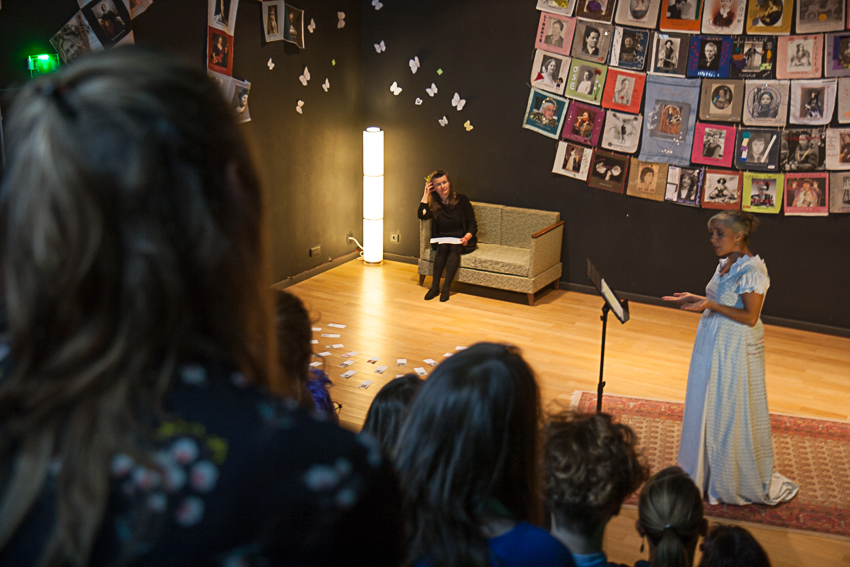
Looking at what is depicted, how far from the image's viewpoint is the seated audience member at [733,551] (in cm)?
203

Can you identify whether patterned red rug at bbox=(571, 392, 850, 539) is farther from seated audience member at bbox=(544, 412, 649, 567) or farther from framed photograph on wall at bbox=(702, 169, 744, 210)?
framed photograph on wall at bbox=(702, 169, 744, 210)

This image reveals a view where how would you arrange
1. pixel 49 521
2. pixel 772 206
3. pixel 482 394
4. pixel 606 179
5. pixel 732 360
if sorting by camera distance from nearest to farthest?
pixel 49 521
pixel 482 394
pixel 732 360
pixel 772 206
pixel 606 179

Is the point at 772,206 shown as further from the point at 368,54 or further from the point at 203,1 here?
the point at 203,1

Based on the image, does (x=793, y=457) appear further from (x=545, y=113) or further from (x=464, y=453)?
(x=545, y=113)

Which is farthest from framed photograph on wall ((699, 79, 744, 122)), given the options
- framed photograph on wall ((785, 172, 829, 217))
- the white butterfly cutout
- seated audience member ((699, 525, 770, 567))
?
seated audience member ((699, 525, 770, 567))

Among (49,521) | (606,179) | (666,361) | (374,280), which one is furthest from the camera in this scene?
(374,280)

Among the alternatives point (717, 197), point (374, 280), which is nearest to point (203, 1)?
point (374, 280)

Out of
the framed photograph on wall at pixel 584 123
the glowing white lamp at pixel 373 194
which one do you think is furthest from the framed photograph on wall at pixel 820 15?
the glowing white lamp at pixel 373 194

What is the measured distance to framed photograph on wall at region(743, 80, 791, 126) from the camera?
229 inches

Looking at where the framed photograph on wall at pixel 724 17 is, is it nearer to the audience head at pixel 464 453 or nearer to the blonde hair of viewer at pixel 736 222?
the blonde hair of viewer at pixel 736 222

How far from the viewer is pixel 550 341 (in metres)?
5.79

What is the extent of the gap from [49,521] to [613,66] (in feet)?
21.3

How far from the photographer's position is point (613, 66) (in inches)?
251

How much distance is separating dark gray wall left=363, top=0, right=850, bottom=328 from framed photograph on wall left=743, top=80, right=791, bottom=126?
815 mm
